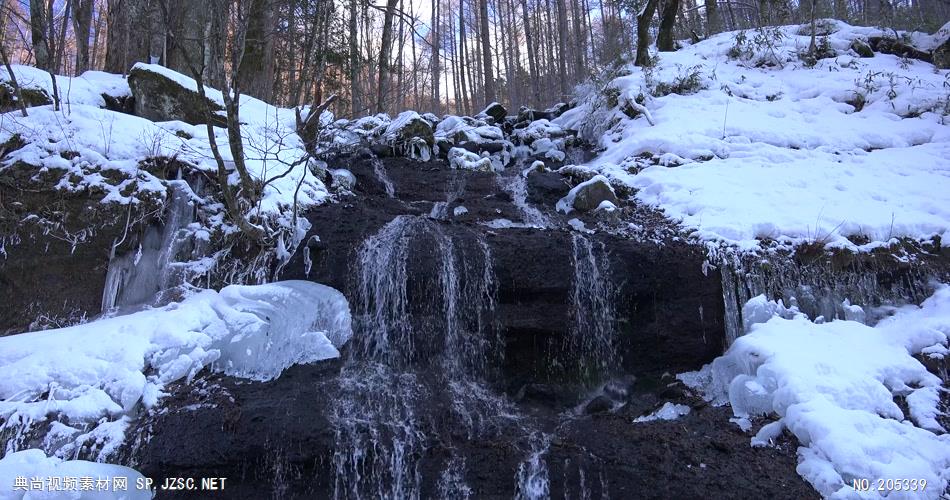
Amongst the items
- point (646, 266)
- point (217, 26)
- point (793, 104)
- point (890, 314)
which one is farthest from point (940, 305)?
point (217, 26)

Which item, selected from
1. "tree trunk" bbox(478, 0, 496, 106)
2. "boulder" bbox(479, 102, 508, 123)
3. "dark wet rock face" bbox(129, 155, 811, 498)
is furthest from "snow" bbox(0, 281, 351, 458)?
"tree trunk" bbox(478, 0, 496, 106)

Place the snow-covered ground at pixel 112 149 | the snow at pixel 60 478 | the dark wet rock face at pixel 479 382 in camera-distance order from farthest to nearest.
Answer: the snow-covered ground at pixel 112 149 → the dark wet rock face at pixel 479 382 → the snow at pixel 60 478

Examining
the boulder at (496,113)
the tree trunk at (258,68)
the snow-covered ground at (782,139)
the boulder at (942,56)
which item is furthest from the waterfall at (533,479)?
the boulder at (942,56)

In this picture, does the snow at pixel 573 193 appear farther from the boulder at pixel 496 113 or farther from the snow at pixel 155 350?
the boulder at pixel 496 113

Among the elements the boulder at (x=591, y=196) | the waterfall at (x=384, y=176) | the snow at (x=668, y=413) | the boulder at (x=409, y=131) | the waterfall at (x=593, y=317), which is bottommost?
the snow at (x=668, y=413)

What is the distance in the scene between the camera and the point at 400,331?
5.16 metres

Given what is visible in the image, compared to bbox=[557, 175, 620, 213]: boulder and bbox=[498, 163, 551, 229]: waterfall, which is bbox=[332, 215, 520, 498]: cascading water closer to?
bbox=[498, 163, 551, 229]: waterfall

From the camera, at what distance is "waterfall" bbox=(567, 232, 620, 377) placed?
5.45m

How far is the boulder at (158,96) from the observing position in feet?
22.3

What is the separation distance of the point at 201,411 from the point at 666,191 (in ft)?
19.4

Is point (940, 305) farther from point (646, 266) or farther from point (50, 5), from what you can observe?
point (50, 5)

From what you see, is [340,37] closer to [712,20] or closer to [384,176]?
[384,176]

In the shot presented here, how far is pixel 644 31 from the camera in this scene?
1041 centimetres

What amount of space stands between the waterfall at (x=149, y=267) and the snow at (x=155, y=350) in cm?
40
